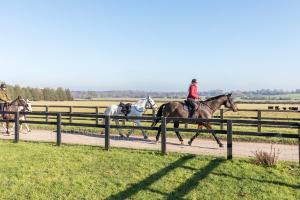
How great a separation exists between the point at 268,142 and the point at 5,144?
10970 mm

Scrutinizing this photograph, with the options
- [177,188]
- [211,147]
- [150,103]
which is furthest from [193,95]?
[177,188]

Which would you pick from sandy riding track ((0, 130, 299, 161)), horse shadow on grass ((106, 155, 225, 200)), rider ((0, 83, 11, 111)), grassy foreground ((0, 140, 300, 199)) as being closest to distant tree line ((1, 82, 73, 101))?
rider ((0, 83, 11, 111))

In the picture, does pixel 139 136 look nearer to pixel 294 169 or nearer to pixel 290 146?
pixel 290 146

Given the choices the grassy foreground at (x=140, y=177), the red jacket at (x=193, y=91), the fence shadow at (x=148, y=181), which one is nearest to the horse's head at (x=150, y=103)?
the red jacket at (x=193, y=91)

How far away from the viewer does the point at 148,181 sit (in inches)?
405

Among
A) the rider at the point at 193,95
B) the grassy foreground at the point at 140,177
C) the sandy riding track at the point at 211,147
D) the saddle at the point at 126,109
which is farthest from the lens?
the saddle at the point at 126,109

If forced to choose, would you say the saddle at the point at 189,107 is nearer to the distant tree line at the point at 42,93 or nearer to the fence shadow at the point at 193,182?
the fence shadow at the point at 193,182

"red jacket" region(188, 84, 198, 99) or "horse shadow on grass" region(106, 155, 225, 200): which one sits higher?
"red jacket" region(188, 84, 198, 99)

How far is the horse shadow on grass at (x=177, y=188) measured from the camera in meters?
9.52

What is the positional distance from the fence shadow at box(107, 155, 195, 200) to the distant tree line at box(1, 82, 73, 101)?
89604 millimetres

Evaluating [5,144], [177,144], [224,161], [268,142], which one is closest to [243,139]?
[268,142]

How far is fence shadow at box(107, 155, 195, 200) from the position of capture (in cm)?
959

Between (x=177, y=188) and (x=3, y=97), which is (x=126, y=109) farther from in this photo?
(x=177, y=188)

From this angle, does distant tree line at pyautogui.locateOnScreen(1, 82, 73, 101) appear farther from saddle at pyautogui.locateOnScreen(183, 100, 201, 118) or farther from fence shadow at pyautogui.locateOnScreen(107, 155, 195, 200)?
fence shadow at pyautogui.locateOnScreen(107, 155, 195, 200)
